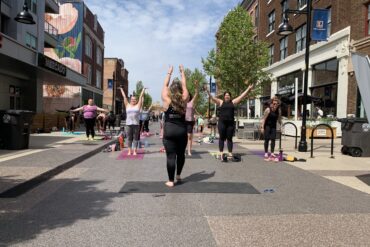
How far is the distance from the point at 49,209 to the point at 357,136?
9750 mm

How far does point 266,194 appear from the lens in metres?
6.41

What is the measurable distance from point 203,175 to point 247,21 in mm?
20452

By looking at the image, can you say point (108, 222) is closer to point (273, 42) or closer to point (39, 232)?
point (39, 232)

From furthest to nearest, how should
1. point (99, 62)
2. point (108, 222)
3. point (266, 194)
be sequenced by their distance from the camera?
point (99, 62) → point (266, 194) → point (108, 222)

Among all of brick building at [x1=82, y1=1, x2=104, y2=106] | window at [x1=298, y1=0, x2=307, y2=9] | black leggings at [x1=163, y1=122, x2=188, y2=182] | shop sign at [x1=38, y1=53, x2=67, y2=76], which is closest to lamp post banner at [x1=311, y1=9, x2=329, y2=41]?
black leggings at [x1=163, y1=122, x2=188, y2=182]

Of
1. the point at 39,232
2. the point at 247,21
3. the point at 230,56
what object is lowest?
the point at 39,232

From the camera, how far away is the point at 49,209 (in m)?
5.29

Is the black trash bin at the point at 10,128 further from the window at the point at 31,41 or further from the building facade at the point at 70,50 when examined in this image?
the building facade at the point at 70,50

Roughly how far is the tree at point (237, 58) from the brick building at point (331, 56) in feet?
11.8

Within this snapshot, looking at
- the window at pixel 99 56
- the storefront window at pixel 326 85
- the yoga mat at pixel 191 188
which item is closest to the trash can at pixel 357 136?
the yoga mat at pixel 191 188

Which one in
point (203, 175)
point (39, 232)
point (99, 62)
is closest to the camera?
point (39, 232)

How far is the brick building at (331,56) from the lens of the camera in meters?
21.5

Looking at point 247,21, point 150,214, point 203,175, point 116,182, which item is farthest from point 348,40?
point 150,214

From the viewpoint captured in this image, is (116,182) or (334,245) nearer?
(334,245)
